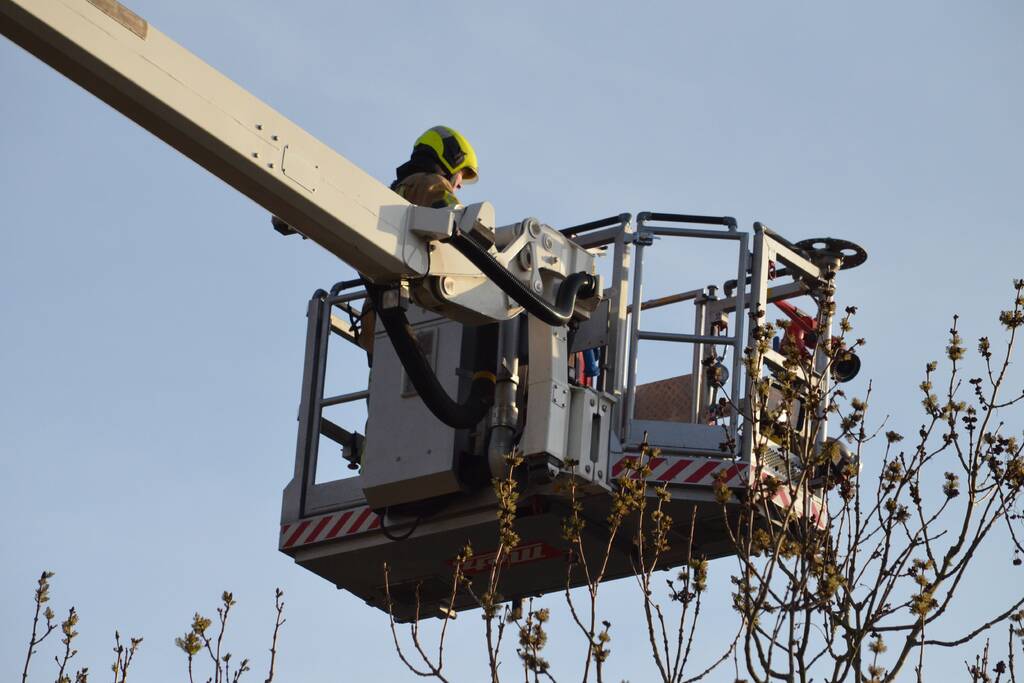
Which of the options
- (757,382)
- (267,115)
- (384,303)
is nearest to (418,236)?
(384,303)

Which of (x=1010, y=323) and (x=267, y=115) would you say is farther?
(x=267, y=115)

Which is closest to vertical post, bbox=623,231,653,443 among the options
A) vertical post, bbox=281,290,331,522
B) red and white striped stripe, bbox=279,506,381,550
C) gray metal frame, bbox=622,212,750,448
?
gray metal frame, bbox=622,212,750,448

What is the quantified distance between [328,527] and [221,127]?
4773 millimetres

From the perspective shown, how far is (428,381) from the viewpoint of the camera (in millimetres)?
12070

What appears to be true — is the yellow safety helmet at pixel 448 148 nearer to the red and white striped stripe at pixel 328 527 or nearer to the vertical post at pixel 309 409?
the vertical post at pixel 309 409

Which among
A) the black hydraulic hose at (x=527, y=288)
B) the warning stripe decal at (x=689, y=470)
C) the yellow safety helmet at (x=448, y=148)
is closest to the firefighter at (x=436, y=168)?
the yellow safety helmet at (x=448, y=148)

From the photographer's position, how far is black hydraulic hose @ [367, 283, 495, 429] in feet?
37.2

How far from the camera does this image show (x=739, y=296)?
13461 mm

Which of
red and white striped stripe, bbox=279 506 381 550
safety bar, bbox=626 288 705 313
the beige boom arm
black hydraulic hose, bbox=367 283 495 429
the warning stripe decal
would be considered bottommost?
red and white striped stripe, bbox=279 506 381 550

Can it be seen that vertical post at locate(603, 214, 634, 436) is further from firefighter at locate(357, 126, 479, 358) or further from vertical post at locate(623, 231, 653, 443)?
firefighter at locate(357, 126, 479, 358)

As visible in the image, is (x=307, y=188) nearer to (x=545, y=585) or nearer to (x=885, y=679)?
(x=885, y=679)

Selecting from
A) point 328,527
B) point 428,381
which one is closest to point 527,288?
point 428,381

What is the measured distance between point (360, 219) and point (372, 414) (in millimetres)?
3081

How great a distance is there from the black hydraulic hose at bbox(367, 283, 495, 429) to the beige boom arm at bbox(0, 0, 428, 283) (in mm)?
275
